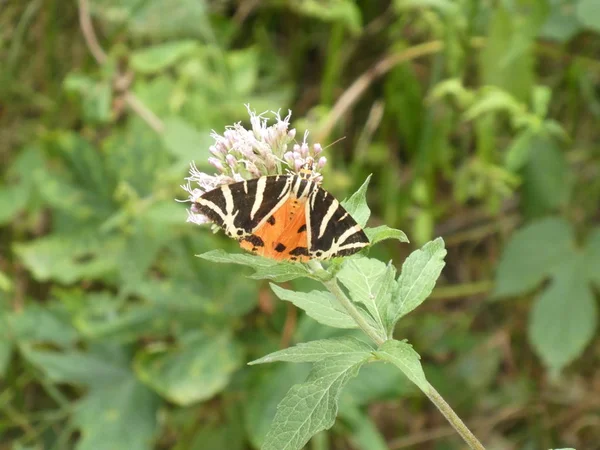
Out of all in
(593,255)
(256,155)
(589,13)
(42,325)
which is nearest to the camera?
(256,155)

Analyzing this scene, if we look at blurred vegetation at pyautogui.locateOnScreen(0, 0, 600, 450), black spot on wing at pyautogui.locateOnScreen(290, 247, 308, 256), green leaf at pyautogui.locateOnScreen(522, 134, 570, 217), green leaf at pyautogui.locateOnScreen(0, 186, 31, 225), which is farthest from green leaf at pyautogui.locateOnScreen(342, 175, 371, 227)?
green leaf at pyautogui.locateOnScreen(0, 186, 31, 225)

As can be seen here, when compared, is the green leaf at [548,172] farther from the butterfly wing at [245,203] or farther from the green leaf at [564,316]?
the butterfly wing at [245,203]

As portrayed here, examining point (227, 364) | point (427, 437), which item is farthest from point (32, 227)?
point (427, 437)

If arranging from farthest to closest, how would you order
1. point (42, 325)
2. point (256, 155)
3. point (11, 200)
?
point (11, 200) → point (42, 325) → point (256, 155)

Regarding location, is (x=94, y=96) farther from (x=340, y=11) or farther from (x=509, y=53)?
(x=509, y=53)

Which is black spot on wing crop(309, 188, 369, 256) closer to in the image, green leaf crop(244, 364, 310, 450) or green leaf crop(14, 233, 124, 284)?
green leaf crop(244, 364, 310, 450)

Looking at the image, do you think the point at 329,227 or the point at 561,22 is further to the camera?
→ the point at 561,22

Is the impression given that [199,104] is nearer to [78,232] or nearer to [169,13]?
[169,13]

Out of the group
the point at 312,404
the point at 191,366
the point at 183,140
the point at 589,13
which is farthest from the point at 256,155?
the point at 589,13
